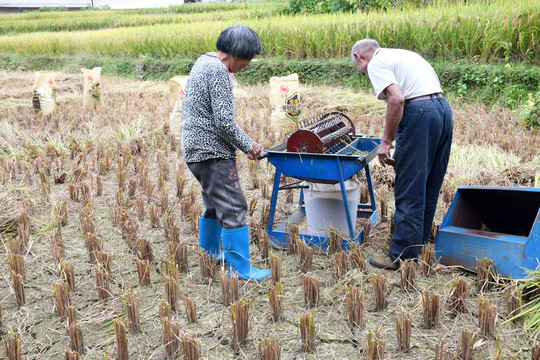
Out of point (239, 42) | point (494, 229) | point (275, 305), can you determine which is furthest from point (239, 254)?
point (494, 229)

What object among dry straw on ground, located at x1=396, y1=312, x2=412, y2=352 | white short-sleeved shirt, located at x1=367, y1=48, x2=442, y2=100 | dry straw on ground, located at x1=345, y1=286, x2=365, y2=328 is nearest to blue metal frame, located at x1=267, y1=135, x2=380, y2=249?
white short-sleeved shirt, located at x1=367, y1=48, x2=442, y2=100

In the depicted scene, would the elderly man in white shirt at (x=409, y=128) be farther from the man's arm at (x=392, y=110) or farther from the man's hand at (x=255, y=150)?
the man's hand at (x=255, y=150)

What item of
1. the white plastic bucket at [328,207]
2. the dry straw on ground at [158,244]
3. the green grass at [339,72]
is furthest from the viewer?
the green grass at [339,72]

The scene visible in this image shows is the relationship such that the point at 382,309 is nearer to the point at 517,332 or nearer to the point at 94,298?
the point at 517,332

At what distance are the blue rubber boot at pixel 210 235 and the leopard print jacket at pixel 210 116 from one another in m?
0.52

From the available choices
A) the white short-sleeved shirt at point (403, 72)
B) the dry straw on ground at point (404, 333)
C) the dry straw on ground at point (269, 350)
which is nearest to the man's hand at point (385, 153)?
the white short-sleeved shirt at point (403, 72)

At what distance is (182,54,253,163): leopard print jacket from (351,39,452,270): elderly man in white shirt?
91 cm

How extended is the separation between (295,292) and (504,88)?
6.07 metres

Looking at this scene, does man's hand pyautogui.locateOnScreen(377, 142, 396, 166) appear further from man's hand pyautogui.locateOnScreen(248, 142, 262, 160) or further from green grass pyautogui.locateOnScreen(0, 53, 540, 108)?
green grass pyautogui.locateOnScreen(0, 53, 540, 108)

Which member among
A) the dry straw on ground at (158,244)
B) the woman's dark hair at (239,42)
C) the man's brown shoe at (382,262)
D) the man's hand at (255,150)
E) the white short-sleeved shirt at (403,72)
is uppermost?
the woman's dark hair at (239,42)

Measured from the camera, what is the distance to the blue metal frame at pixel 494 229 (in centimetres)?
282

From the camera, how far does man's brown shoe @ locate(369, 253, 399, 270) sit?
10.5ft

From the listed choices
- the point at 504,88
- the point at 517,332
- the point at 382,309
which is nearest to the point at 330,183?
the point at 382,309

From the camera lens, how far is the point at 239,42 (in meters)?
2.75
